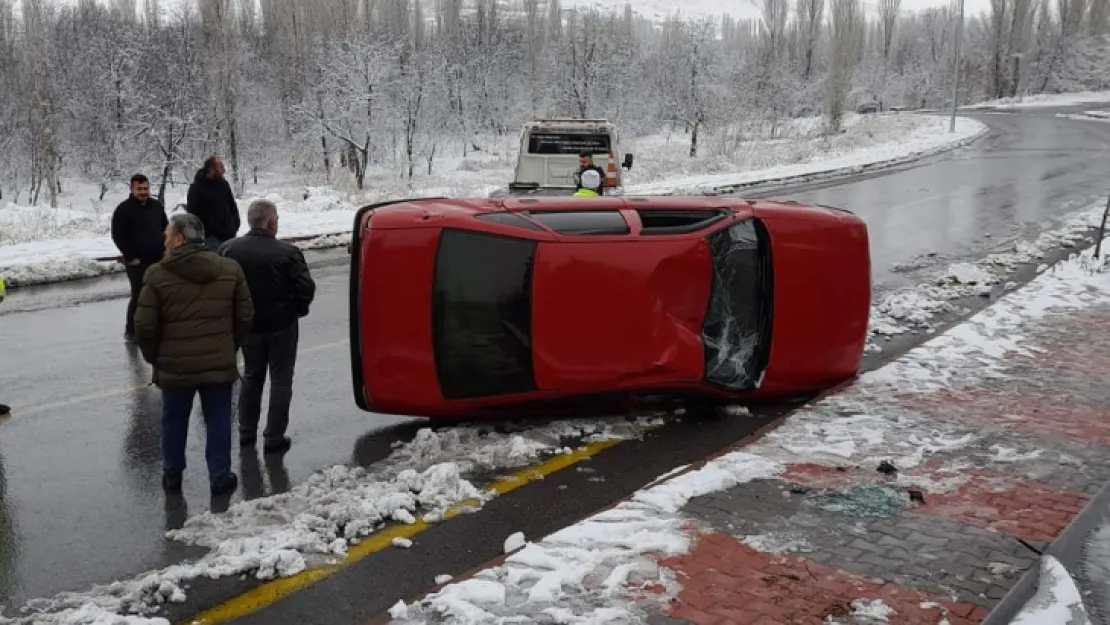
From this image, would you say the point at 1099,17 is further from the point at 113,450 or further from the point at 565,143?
the point at 113,450

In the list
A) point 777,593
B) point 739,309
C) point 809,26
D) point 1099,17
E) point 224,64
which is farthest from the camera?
point 1099,17

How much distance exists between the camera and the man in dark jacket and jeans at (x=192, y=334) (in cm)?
489

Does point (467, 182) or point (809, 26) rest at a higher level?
point (809, 26)

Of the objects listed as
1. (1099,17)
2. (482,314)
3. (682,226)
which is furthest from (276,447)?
(1099,17)

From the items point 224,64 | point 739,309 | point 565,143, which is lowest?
point 739,309

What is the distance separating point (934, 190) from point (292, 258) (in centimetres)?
1954

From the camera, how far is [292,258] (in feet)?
18.9

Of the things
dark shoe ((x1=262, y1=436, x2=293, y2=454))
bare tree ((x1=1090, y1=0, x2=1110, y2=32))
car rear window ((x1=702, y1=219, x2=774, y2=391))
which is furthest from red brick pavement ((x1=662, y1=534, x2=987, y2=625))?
bare tree ((x1=1090, y1=0, x2=1110, y2=32))

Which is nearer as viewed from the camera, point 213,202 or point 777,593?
point 777,593

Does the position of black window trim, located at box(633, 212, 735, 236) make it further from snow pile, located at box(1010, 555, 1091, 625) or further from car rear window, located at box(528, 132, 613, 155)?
car rear window, located at box(528, 132, 613, 155)

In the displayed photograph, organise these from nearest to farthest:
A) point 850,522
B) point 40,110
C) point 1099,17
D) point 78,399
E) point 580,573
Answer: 1. point 580,573
2. point 850,522
3. point 78,399
4. point 40,110
5. point 1099,17

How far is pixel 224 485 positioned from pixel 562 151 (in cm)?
1151

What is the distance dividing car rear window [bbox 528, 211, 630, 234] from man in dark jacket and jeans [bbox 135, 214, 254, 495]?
205 centimetres

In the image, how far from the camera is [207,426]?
16.8 ft
